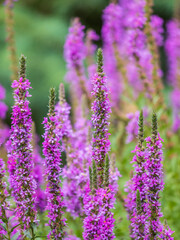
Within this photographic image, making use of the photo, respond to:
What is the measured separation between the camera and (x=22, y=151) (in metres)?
2.03

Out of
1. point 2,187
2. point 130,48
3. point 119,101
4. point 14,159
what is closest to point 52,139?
point 14,159

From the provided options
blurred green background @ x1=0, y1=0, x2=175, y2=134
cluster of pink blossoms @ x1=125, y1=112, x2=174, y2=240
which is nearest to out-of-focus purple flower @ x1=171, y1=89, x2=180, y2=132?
blurred green background @ x1=0, y1=0, x2=175, y2=134

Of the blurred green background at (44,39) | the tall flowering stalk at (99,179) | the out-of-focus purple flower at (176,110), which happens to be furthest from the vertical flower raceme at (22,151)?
the blurred green background at (44,39)

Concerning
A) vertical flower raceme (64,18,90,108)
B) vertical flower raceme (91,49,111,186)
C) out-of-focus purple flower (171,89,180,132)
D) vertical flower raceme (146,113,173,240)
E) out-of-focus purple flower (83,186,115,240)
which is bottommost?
out-of-focus purple flower (83,186,115,240)

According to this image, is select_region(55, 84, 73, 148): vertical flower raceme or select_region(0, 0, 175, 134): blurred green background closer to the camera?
select_region(55, 84, 73, 148): vertical flower raceme

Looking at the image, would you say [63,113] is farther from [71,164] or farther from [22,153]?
[22,153]

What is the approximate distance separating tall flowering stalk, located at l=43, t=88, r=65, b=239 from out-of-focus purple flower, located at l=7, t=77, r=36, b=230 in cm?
9

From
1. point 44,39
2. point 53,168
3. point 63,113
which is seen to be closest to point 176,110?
point 63,113

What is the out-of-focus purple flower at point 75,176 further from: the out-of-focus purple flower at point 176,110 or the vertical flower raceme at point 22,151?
the out-of-focus purple flower at point 176,110

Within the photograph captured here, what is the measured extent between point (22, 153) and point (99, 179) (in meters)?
0.46

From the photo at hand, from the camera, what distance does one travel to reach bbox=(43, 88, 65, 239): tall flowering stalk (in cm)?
204

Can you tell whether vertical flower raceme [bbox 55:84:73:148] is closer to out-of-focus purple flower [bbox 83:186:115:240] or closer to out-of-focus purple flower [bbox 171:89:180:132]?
out-of-focus purple flower [bbox 83:186:115:240]

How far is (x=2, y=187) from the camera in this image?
2.14 meters

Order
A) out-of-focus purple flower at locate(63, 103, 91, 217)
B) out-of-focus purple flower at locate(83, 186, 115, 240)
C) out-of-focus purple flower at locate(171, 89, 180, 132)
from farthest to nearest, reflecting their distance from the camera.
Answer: out-of-focus purple flower at locate(171, 89, 180, 132), out-of-focus purple flower at locate(63, 103, 91, 217), out-of-focus purple flower at locate(83, 186, 115, 240)
